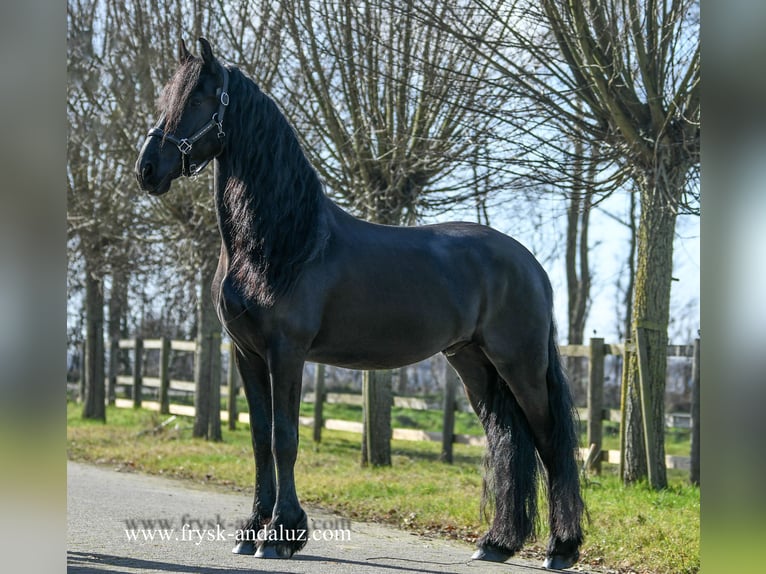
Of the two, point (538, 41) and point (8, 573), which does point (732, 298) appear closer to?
point (8, 573)

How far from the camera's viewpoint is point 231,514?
7.17m

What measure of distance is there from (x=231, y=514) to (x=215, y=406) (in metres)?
6.08

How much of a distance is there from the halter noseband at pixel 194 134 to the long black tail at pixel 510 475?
94.5 inches

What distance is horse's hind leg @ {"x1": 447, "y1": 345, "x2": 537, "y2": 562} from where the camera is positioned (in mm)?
4977

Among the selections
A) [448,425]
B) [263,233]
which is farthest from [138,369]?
[263,233]

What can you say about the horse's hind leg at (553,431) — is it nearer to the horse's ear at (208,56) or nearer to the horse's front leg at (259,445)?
the horse's front leg at (259,445)

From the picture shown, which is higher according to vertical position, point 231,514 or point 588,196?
point 588,196

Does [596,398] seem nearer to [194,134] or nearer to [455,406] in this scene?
[455,406]

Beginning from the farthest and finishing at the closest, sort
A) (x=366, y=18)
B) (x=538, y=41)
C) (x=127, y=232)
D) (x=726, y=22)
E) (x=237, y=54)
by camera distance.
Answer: (x=127, y=232) < (x=237, y=54) < (x=366, y=18) < (x=538, y=41) < (x=726, y=22)

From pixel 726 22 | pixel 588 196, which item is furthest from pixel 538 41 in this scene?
pixel 726 22

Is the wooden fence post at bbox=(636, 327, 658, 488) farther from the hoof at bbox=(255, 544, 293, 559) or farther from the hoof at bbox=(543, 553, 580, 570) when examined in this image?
the hoof at bbox=(255, 544, 293, 559)

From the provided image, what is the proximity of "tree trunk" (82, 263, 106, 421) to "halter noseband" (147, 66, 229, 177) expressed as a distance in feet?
41.9

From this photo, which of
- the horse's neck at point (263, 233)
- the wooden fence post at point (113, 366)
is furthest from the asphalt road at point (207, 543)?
the wooden fence post at point (113, 366)

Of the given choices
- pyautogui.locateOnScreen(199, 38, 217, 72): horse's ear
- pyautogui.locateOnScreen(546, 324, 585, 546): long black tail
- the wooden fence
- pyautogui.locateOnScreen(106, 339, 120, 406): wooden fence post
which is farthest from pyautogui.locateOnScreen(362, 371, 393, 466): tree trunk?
pyautogui.locateOnScreen(106, 339, 120, 406): wooden fence post
